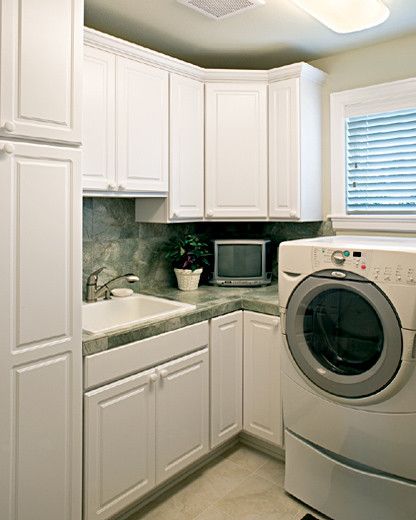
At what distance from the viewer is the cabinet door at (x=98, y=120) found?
2.30m

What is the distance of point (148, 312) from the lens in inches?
110

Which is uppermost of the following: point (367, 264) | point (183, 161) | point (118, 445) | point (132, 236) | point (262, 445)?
point (183, 161)

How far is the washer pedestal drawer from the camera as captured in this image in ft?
6.72

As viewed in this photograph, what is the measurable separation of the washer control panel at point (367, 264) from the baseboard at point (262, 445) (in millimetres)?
1220

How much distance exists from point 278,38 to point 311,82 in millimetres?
374

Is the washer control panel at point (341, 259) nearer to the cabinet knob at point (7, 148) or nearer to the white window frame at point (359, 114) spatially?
the white window frame at point (359, 114)

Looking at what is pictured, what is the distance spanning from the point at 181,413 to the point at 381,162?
189 centimetres

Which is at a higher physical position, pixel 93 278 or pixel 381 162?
pixel 381 162

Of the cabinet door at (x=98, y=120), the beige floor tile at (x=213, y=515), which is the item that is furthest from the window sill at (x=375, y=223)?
the beige floor tile at (x=213, y=515)

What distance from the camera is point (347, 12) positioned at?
7.93ft

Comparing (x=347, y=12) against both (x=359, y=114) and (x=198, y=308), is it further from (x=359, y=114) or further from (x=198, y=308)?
(x=198, y=308)

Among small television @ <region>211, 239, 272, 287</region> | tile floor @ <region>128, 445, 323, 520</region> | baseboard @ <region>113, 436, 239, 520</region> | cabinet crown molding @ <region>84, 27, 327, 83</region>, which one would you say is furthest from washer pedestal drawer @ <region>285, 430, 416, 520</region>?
cabinet crown molding @ <region>84, 27, 327, 83</region>

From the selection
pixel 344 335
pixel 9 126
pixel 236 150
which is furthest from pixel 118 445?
pixel 236 150

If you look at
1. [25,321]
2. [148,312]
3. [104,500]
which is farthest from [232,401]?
[25,321]
